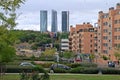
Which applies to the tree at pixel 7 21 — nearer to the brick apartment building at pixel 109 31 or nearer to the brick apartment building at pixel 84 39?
the brick apartment building at pixel 109 31

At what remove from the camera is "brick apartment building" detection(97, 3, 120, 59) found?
113188 millimetres

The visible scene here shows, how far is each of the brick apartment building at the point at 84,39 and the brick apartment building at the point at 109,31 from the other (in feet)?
62.6

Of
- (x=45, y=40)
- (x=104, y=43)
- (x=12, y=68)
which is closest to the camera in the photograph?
(x=12, y=68)

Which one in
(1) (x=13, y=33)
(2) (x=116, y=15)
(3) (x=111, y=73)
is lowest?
(3) (x=111, y=73)

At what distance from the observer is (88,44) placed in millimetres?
156500

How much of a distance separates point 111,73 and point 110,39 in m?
61.9

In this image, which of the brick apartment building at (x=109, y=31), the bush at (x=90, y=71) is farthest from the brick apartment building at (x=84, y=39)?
the bush at (x=90, y=71)

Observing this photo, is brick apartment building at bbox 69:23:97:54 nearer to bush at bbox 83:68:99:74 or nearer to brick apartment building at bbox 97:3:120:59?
brick apartment building at bbox 97:3:120:59

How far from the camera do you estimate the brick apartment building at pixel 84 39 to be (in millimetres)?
154125

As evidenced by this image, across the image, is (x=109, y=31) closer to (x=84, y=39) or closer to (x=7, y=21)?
(x=84, y=39)

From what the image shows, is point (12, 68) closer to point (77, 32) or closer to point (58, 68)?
point (58, 68)

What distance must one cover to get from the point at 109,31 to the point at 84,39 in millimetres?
40101

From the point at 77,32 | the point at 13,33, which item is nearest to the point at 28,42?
the point at 77,32

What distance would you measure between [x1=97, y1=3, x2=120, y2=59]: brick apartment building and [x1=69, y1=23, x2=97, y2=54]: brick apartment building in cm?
1907
